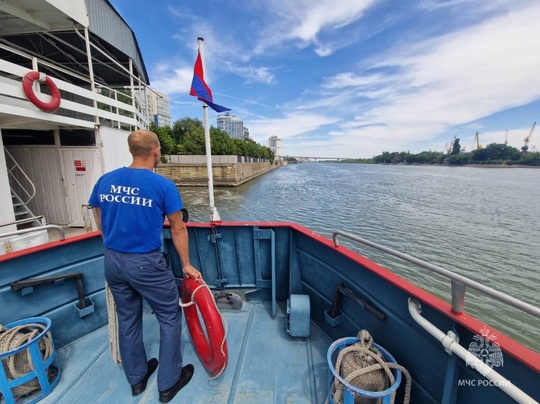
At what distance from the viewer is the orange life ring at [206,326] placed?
1.92 metres

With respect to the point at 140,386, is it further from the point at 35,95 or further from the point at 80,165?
the point at 80,165

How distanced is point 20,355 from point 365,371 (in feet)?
8.26

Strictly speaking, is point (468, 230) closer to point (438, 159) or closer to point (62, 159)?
point (62, 159)

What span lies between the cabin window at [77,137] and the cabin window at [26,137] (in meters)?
0.33

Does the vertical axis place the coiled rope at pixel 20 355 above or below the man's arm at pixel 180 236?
below

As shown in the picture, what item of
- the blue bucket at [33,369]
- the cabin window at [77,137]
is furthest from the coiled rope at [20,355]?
the cabin window at [77,137]

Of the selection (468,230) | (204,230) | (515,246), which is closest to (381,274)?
(204,230)

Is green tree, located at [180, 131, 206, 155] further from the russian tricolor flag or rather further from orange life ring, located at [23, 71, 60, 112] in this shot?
the russian tricolor flag

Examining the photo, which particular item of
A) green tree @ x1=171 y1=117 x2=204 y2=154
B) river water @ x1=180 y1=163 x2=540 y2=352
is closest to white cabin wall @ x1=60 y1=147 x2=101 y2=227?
river water @ x1=180 y1=163 x2=540 y2=352

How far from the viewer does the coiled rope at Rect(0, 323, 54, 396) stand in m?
1.81

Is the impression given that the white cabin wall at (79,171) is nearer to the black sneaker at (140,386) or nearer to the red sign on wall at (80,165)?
the red sign on wall at (80,165)

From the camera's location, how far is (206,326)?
1.93 metres

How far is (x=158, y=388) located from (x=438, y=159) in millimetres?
130412

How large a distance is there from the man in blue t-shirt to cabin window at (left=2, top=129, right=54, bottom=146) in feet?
21.5
